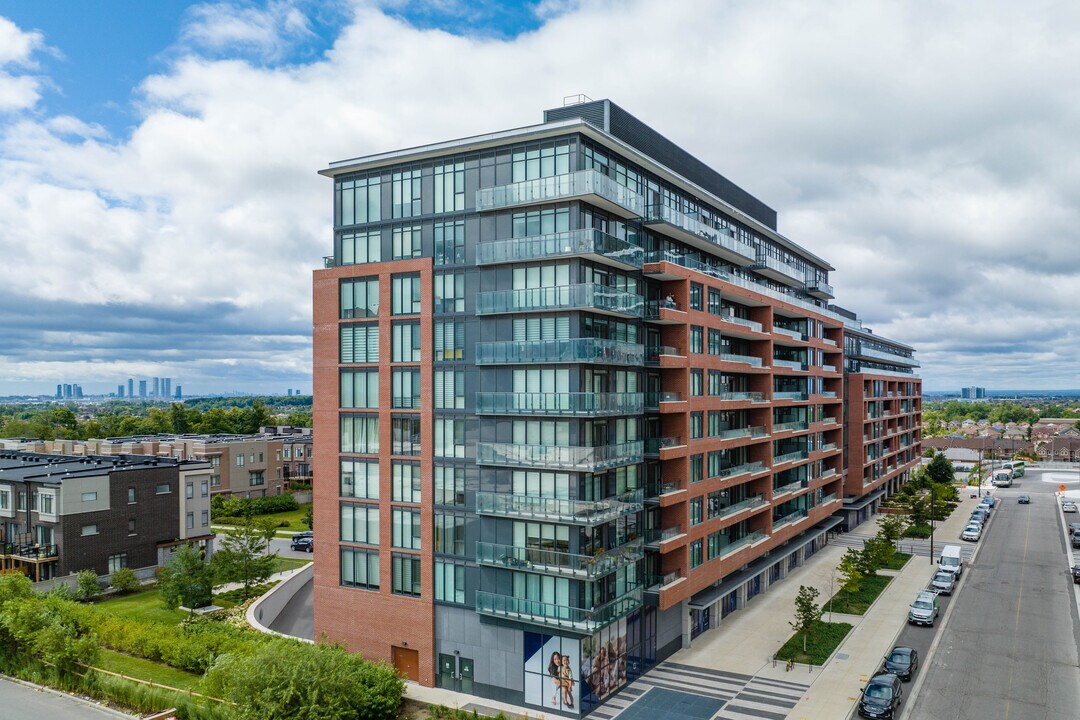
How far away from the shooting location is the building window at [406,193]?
128ft

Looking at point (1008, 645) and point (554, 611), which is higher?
point (554, 611)

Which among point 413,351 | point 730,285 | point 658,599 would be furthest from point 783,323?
point 413,351

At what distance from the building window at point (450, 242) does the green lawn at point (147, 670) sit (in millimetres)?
23906

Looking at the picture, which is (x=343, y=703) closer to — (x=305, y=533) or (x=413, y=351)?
(x=413, y=351)

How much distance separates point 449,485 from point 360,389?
24.1 ft

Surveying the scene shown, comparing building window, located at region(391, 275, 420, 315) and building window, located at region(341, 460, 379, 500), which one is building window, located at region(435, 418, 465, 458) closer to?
building window, located at region(341, 460, 379, 500)

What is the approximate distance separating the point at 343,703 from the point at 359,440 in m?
13.9

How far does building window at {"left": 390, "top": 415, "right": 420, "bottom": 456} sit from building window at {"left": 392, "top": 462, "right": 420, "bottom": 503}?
0.62m

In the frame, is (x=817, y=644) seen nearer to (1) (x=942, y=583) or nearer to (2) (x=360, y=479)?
(1) (x=942, y=583)

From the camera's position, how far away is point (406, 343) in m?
38.8

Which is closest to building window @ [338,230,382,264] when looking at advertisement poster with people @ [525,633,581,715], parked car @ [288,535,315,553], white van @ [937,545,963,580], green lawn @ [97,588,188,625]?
advertisement poster with people @ [525,633,581,715]

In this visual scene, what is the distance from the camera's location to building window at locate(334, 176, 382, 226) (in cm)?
4041

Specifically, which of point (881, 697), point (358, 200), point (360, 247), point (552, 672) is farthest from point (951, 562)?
point (358, 200)

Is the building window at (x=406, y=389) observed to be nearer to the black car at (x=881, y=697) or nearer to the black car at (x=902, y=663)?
the black car at (x=881, y=697)
